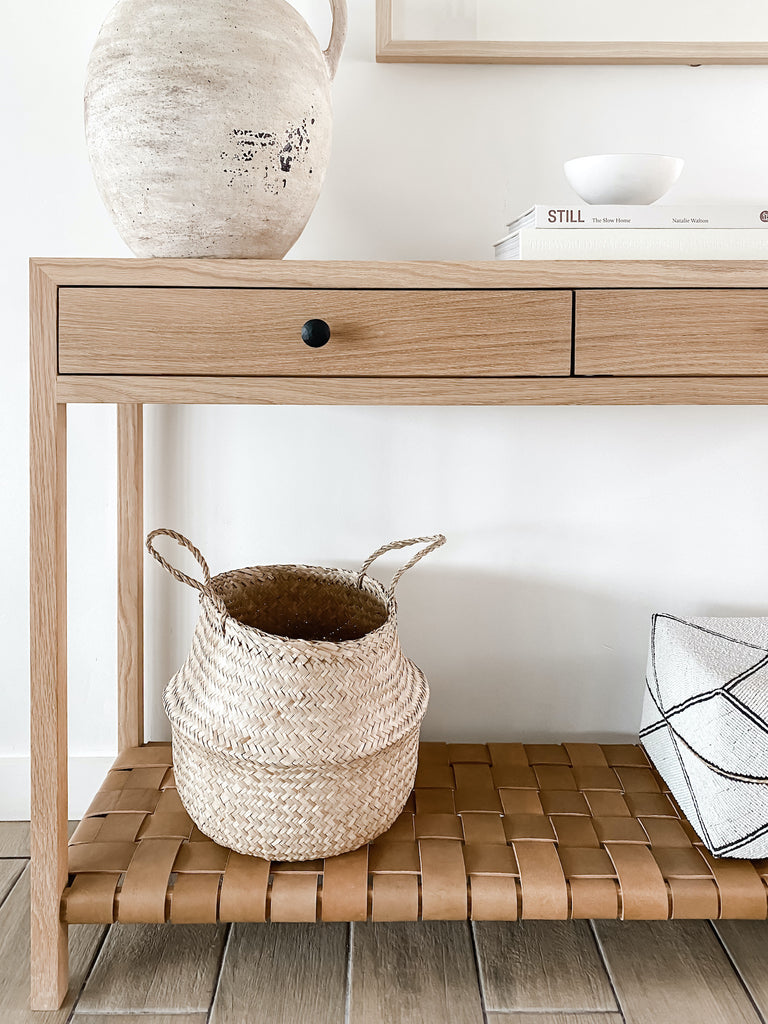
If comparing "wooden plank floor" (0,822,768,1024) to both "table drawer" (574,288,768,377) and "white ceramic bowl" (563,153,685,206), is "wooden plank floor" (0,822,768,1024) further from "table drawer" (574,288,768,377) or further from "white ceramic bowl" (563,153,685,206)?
"white ceramic bowl" (563,153,685,206)

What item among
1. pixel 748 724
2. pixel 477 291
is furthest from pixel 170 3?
pixel 748 724

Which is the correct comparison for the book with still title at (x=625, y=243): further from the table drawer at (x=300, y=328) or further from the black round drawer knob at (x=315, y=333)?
the black round drawer knob at (x=315, y=333)

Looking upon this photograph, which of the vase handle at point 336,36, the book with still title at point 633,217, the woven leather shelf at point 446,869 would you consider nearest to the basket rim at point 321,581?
the woven leather shelf at point 446,869

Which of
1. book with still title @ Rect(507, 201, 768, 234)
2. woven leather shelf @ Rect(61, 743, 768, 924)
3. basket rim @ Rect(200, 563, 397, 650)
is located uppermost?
book with still title @ Rect(507, 201, 768, 234)

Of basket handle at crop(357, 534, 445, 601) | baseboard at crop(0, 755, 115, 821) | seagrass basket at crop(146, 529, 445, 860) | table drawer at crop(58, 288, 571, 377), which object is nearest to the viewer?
table drawer at crop(58, 288, 571, 377)

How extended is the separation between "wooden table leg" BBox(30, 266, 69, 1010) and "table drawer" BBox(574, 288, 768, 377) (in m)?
0.52

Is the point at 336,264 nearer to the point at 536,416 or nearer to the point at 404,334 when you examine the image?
the point at 404,334

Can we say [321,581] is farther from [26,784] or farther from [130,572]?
[26,784]

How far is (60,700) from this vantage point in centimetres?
91

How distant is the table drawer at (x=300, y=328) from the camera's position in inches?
33.2

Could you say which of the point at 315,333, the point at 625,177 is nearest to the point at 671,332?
the point at 625,177

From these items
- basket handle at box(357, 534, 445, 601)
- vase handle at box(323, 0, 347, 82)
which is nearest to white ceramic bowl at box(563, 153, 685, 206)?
vase handle at box(323, 0, 347, 82)

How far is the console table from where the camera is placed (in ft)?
2.77

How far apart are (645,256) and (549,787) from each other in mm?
681
